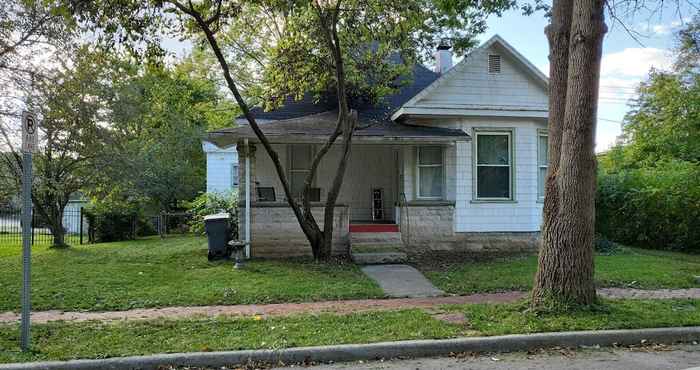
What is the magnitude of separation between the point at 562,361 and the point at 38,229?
75.4 ft

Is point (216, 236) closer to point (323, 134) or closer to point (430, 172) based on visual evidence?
point (323, 134)

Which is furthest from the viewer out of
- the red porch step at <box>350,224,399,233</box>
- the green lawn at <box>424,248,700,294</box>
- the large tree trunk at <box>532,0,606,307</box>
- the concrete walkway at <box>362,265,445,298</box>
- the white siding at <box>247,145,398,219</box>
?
the white siding at <box>247,145,398,219</box>

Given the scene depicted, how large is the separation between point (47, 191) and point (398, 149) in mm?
10992

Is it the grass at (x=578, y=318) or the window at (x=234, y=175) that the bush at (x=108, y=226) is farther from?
the grass at (x=578, y=318)

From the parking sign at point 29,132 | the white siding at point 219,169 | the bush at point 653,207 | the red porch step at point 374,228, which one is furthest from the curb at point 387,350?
the white siding at point 219,169

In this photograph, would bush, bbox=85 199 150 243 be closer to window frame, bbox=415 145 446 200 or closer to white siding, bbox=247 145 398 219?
white siding, bbox=247 145 398 219

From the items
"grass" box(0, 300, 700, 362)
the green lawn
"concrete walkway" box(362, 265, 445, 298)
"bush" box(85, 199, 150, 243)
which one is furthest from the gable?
"bush" box(85, 199, 150, 243)

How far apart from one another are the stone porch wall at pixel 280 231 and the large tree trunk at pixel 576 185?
6.26m

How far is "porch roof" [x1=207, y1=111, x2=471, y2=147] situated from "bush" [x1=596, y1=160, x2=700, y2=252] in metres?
7.16

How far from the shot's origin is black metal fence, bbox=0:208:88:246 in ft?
65.1

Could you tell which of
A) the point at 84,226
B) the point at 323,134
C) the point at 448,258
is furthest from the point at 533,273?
the point at 84,226

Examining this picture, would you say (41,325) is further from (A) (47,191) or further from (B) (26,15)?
(A) (47,191)

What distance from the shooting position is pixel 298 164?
1478 cm

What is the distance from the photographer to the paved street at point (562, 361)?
204 inches
